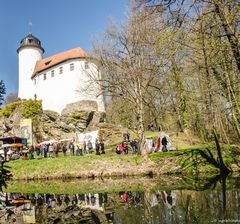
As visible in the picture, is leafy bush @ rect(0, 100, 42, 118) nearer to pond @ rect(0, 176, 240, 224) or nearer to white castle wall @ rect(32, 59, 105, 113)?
white castle wall @ rect(32, 59, 105, 113)

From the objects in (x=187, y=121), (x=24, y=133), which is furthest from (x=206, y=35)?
(x=24, y=133)

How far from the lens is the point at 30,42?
51.4 meters

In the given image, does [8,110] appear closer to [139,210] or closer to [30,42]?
[30,42]

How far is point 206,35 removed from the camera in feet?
32.2

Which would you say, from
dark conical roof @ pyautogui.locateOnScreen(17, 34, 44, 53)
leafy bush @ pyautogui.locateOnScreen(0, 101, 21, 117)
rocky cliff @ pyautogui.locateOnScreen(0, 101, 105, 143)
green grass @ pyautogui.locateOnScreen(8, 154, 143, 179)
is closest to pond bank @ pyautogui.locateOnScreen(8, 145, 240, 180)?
green grass @ pyautogui.locateOnScreen(8, 154, 143, 179)

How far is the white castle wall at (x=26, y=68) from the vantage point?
4981 centimetres

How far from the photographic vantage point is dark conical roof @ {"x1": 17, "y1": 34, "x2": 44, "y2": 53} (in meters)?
51.0

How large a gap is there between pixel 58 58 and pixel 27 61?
292 inches

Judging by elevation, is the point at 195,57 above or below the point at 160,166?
above

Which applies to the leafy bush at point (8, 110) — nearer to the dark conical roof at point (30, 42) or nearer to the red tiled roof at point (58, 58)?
the red tiled roof at point (58, 58)

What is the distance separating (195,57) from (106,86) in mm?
7284

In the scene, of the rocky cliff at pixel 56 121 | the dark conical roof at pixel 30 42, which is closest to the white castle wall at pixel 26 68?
the dark conical roof at pixel 30 42

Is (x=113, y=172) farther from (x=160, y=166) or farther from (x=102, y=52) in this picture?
(x=102, y=52)

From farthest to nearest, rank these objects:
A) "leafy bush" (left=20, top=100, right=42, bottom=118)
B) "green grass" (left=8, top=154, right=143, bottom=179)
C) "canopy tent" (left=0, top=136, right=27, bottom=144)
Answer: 1. "leafy bush" (left=20, top=100, right=42, bottom=118)
2. "canopy tent" (left=0, top=136, right=27, bottom=144)
3. "green grass" (left=8, top=154, right=143, bottom=179)
